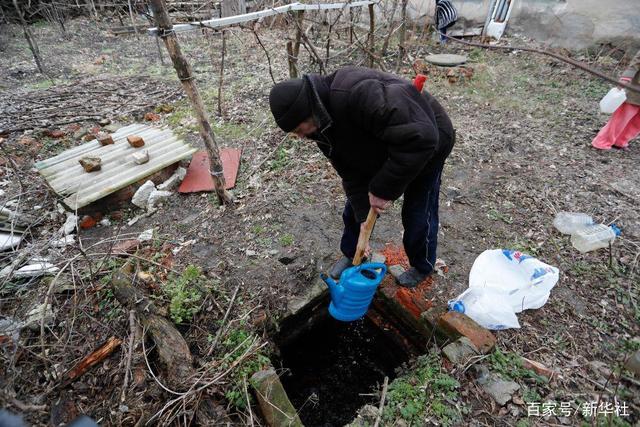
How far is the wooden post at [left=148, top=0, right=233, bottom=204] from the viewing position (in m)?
2.58

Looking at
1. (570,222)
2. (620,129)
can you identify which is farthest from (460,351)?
(620,129)

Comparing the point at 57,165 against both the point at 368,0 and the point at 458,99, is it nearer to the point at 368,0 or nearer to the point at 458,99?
the point at 368,0

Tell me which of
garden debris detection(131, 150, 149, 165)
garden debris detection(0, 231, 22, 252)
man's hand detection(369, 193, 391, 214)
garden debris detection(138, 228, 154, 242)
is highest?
man's hand detection(369, 193, 391, 214)

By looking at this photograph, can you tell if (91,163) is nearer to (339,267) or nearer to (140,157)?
(140,157)

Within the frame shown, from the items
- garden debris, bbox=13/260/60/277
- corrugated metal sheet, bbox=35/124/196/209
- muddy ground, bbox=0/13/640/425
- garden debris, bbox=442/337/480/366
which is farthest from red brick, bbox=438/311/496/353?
corrugated metal sheet, bbox=35/124/196/209

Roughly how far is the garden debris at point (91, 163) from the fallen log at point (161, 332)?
6.08ft

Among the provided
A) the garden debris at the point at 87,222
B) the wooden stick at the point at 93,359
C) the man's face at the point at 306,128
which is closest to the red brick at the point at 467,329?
the man's face at the point at 306,128

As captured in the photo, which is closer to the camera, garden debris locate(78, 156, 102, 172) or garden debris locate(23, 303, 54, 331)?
garden debris locate(23, 303, 54, 331)

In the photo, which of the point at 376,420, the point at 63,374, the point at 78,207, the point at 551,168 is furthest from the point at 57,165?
the point at 551,168

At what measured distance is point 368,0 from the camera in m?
5.36

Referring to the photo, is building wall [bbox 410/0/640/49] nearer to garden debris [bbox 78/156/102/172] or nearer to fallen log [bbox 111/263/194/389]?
garden debris [bbox 78/156/102/172]

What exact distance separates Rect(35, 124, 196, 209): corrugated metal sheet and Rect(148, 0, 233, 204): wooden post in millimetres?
989

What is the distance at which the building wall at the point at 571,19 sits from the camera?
612cm

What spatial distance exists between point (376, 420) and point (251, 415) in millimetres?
746
